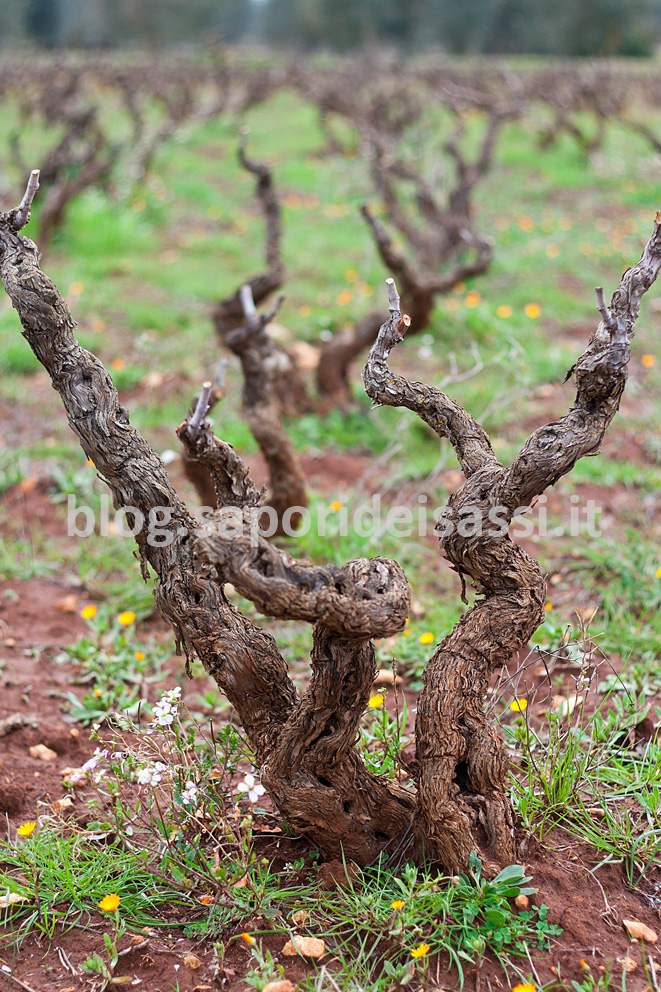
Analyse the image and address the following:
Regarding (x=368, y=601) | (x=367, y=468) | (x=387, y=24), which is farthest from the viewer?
(x=387, y=24)

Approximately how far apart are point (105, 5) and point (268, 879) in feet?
115

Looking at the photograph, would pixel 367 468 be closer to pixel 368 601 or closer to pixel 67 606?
pixel 67 606

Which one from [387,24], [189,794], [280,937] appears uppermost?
[387,24]

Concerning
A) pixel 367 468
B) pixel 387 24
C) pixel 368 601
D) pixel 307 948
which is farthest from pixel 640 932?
pixel 387 24

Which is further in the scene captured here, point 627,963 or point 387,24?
point 387,24

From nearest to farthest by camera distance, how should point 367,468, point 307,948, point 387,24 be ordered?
1. point 307,948
2. point 367,468
3. point 387,24

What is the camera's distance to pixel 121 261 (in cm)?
721

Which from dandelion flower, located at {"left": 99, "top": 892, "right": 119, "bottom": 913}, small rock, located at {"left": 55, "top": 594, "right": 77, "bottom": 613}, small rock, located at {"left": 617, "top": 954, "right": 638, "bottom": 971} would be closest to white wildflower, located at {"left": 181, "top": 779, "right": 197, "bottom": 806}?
dandelion flower, located at {"left": 99, "top": 892, "right": 119, "bottom": 913}

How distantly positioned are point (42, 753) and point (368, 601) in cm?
144

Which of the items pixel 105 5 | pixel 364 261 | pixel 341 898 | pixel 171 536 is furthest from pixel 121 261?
pixel 105 5

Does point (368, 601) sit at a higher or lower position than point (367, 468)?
lower

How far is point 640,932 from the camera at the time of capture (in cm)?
180

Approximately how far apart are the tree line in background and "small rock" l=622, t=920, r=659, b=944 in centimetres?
3087

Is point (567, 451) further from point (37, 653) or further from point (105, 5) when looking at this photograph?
point (105, 5)
